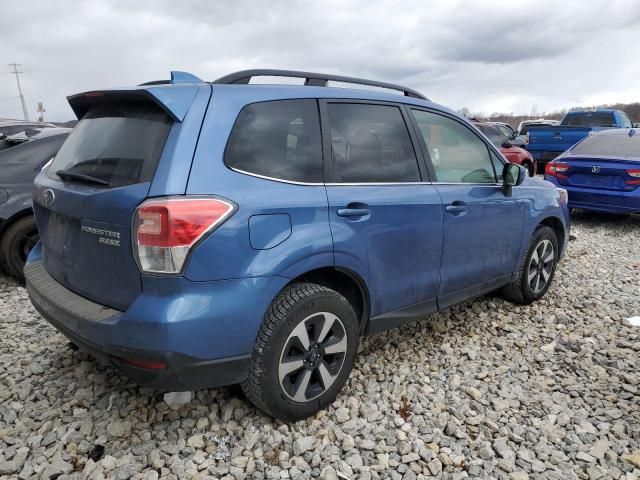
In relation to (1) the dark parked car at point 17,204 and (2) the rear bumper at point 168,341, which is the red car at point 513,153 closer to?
(1) the dark parked car at point 17,204

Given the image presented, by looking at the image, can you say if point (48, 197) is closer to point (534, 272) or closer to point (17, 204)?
point (17, 204)

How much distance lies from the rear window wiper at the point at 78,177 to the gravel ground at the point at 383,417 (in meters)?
1.26

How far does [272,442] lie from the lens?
2.52 meters

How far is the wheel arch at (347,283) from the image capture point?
2605mm

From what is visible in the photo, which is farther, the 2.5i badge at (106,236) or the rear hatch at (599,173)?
the rear hatch at (599,173)

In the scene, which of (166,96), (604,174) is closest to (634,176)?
(604,174)

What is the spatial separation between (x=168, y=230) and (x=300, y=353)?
0.95m

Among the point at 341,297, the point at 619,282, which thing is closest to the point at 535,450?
the point at 341,297

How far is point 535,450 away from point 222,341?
66.1 inches

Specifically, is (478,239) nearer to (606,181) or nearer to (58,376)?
(58,376)

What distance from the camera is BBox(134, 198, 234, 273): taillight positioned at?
2045mm

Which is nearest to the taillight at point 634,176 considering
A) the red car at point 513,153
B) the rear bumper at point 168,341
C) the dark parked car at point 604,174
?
the dark parked car at point 604,174

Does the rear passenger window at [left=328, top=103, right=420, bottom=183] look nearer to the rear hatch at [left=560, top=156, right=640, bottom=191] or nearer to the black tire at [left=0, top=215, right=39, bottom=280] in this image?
the black tire at [left=0, top=215, right=39, bottom=280]

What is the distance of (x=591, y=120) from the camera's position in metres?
14.0
